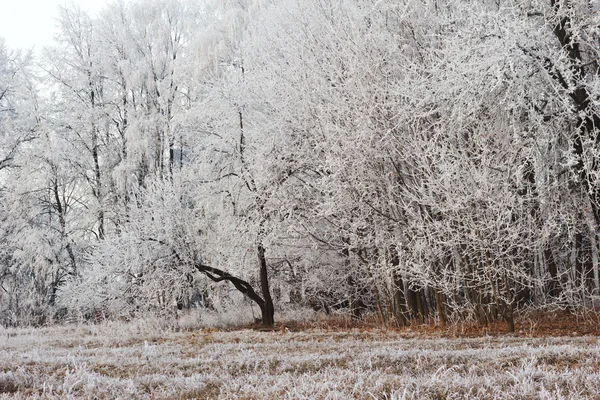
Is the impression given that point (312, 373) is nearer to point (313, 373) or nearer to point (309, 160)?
point (313, 373)

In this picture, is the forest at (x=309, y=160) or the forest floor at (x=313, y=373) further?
the forest at (x=309, y=160)

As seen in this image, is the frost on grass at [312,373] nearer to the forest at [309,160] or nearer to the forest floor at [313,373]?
the forest floor at [313,373]

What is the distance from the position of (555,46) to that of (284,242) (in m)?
8.15

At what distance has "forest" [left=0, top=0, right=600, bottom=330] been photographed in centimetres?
966

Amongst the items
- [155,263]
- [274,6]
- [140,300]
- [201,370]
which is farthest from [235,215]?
[201,370]

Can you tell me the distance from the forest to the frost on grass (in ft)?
13.2

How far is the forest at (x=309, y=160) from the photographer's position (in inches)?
380

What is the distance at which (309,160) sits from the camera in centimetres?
1297

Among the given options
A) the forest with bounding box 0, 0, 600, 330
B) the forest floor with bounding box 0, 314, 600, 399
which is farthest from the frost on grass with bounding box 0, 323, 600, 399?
the forest with bounding box 0, 0, 600, 330

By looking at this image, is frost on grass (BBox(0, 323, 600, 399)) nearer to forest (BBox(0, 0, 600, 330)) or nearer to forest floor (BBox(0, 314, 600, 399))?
forest floor (BBox(0, 314, 600, 399))

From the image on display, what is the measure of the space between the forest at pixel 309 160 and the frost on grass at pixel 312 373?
13.2 feet

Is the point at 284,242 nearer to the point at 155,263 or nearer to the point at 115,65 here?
the point at 155,263

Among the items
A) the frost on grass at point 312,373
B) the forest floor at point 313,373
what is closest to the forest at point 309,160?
the forest floor at point 313,373

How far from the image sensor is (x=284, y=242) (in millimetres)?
14742
